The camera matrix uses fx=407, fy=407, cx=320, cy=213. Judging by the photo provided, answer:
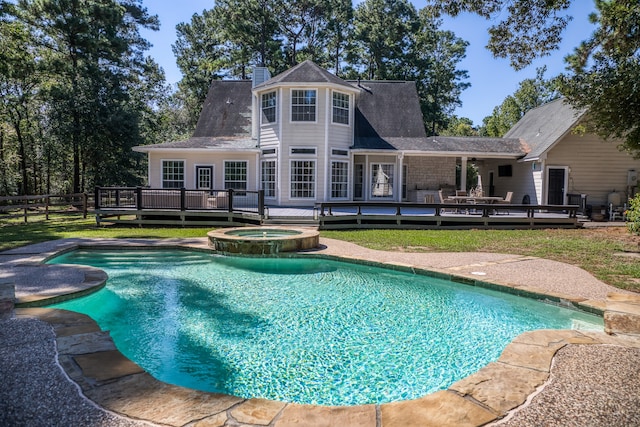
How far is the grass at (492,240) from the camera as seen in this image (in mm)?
8633

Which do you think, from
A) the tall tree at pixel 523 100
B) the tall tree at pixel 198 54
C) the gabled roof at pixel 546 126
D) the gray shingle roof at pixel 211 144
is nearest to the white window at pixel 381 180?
the gray shingle roof at pixel 211 144

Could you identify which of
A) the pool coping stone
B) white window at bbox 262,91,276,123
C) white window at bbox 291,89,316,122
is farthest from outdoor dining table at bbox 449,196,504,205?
the pool coping stone

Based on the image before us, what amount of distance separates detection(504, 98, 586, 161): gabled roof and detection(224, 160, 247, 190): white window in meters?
13.0

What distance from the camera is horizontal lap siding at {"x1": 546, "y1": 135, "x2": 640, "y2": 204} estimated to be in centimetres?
1788

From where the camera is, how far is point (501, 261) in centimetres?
868

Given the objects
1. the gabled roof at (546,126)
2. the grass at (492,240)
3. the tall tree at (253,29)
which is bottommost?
the grass at (492,240)

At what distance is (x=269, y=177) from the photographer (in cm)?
1836

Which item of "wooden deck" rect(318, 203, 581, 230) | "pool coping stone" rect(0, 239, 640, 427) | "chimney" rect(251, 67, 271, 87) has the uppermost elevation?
"chimney" rect(251, 67, 271, 87)

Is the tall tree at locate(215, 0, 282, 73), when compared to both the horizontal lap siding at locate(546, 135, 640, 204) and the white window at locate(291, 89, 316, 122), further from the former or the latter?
the horizontal lap siding at locate(546, 135, 640, 204)

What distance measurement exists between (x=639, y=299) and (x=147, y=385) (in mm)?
5394

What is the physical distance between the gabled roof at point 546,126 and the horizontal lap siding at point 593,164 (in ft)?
2.23

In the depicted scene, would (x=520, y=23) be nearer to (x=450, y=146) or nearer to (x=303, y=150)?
(x=303, y=150)

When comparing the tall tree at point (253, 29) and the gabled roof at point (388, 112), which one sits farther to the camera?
the tall tree at point (253, 29)

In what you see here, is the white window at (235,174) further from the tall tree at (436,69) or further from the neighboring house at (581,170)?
the tall tree at (436,69)
